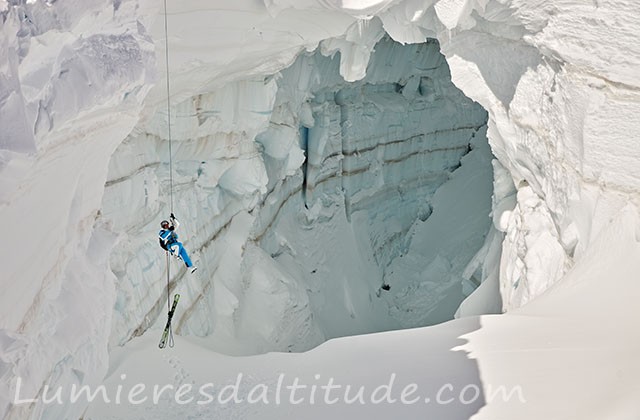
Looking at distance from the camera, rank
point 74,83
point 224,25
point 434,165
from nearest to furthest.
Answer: point 74,83, point 224,25, point 434,165

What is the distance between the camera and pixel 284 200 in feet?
40.9

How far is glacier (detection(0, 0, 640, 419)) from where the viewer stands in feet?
12.0

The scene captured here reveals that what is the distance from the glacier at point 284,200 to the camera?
3.67m

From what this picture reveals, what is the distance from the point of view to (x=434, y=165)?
16953 millimetres

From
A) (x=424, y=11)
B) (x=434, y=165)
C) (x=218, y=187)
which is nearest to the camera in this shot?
(x=424, y=11)

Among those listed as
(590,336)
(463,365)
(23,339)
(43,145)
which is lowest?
(463,365)

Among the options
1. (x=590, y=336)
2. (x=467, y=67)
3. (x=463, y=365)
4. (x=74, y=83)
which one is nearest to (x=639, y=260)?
(x=590, y=336)

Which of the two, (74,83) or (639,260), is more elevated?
(74,83)

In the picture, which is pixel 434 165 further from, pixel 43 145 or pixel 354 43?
pixel 43 145

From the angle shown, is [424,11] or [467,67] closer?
[424,11]

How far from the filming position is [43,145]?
3.47 m

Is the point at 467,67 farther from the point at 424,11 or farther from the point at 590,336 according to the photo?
the point at 590,336

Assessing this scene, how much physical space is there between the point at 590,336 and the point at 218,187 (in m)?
5.63

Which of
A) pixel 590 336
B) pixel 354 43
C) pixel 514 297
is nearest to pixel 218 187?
pixel 354 43
